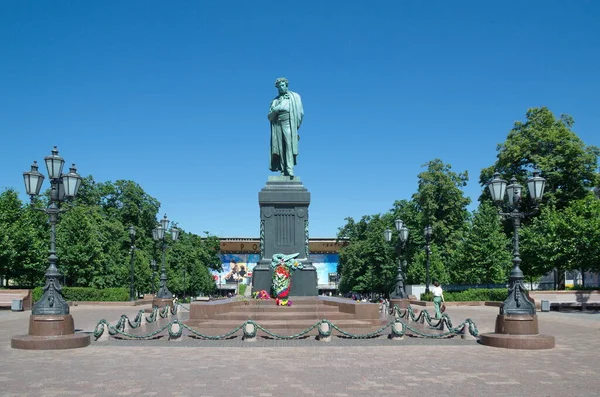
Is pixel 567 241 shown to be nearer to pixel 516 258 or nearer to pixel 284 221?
pixel 284 221

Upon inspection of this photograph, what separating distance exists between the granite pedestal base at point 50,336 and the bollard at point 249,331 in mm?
4028

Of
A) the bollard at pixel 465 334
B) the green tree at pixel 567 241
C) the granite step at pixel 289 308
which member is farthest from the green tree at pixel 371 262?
the bollard at pixel 465 334

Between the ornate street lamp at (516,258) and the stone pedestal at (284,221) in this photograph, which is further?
the stone pedestal at (284,221)

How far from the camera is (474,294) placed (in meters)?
41.4

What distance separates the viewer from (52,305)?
15398 mm

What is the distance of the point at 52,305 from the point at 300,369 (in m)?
7.25

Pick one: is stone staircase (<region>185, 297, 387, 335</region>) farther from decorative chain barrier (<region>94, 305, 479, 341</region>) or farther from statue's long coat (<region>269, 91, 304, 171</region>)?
statue's long coat (<region>269, 91, 304, 171</region>)

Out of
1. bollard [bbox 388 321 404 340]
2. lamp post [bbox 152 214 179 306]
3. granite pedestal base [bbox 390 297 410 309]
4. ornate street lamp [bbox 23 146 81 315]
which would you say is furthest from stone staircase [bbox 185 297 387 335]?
lamp post [bbox 152 214 179 306]

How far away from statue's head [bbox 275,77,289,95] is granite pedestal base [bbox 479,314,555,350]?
1404 centimetres

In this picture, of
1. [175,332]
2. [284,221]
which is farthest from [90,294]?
[175,332]

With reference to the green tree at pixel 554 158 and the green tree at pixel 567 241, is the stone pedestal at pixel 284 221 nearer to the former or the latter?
the green tree at pixel 567 241

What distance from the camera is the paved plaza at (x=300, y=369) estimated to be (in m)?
9.60

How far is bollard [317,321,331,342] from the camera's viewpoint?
54.5 ft

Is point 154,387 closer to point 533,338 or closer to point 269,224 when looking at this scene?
point 533,338
